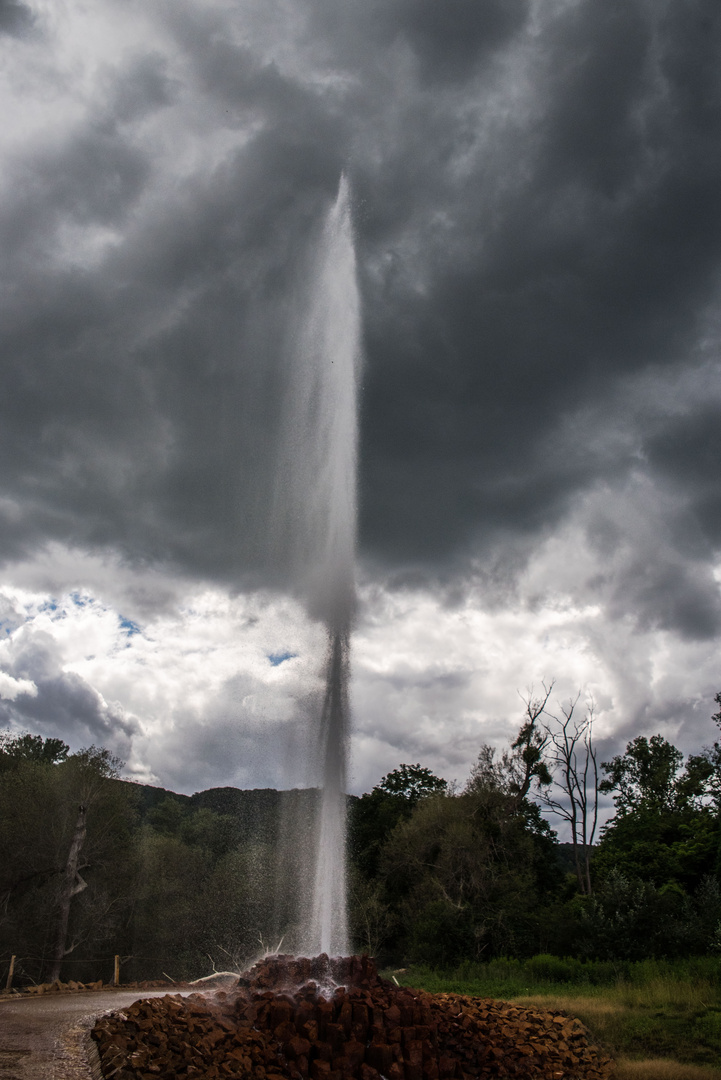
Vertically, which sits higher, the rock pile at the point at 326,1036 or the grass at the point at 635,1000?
the rock pile at the point at 326,1036

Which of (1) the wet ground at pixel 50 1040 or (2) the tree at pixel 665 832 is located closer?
(1) the wet ground at pixel 50 1040

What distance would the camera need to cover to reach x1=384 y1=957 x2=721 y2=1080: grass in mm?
13914

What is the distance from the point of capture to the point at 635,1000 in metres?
17.1

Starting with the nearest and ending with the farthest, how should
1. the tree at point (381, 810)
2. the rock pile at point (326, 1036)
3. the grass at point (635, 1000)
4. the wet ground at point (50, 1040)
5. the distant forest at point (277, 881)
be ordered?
the wet ground at point (50, 1040)
the rock pile at point (326, 1036)
the grass at point (635, 1000)
the distant forest at point (277, 881)
the tree at point (381, 810)

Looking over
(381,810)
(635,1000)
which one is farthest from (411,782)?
(635,1000)

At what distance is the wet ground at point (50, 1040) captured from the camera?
9008 mm

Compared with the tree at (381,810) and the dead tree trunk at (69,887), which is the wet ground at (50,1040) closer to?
the dead tree trunk at (69,887)

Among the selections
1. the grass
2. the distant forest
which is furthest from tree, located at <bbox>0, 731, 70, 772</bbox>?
the grass

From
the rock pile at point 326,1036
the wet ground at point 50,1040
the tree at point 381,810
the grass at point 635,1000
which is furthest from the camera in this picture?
the tree at point 381,810

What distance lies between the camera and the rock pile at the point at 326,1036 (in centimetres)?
1003

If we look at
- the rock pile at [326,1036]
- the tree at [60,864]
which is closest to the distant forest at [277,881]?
the tree at [60,864]

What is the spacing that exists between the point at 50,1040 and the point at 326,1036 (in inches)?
166

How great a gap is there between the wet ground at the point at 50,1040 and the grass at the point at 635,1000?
948 cm

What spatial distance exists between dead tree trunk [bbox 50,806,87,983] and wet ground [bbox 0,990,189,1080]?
19.4 metres
